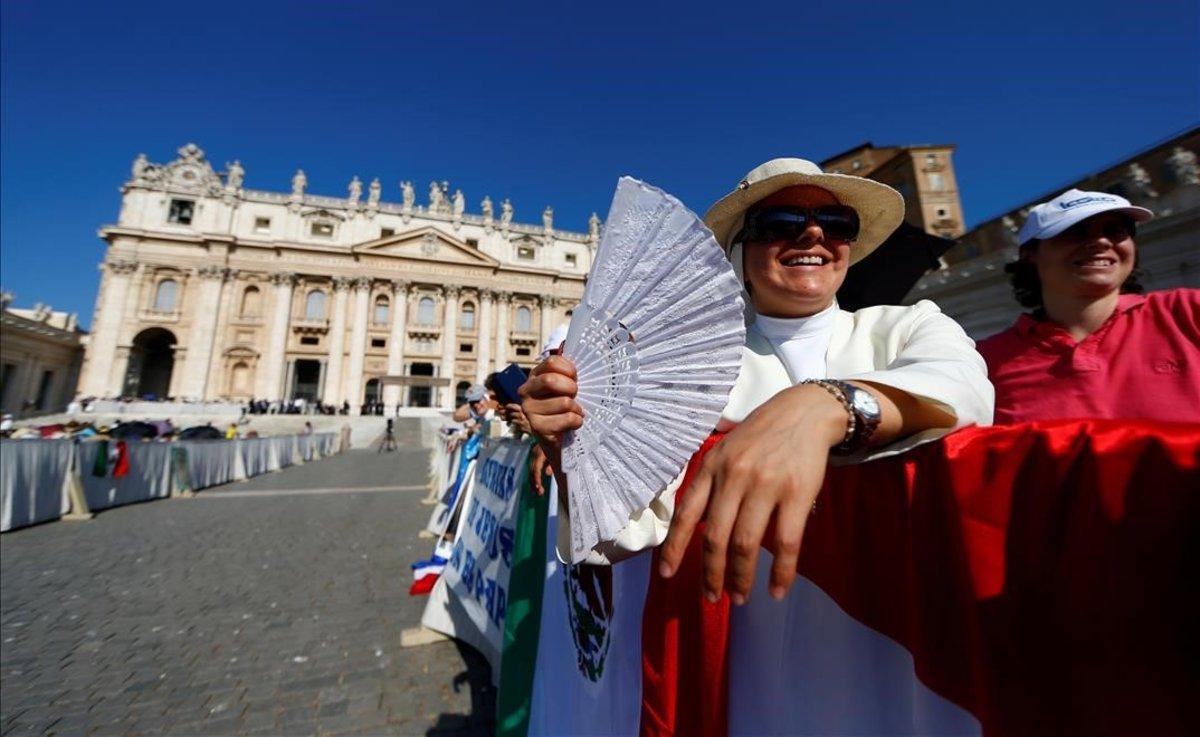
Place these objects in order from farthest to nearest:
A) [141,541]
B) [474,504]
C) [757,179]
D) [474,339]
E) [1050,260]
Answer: [474,339], [141,541], [474,504], [1050,260], [757,179]

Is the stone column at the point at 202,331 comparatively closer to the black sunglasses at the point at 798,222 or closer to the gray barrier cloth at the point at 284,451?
the gray barrier cloth at the point at 284,451

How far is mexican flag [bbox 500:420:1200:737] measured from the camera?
45 cm

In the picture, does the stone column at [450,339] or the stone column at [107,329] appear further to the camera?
the stone column at [450,339]

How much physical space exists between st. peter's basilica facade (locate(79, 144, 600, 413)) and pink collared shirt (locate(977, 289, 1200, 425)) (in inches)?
1222

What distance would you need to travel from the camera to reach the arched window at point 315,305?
35812 millimetres

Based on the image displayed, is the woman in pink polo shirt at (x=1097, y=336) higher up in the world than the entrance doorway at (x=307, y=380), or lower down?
lower down

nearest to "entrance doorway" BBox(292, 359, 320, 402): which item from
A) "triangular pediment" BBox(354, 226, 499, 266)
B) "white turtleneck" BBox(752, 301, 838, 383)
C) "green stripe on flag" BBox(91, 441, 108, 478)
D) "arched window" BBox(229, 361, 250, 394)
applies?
"arched window" BBox(229, 361, 250, 394)

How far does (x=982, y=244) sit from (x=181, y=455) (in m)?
20.2

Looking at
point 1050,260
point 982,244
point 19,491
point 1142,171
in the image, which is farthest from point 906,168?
point 19,491

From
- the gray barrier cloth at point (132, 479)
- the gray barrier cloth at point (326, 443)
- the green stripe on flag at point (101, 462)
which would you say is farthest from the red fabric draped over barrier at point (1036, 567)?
the gray barrier cloth at point (326, 443)

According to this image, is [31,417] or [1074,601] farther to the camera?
[31,417]

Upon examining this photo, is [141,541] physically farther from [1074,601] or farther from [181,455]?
[1074,601]

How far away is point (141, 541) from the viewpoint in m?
6.14

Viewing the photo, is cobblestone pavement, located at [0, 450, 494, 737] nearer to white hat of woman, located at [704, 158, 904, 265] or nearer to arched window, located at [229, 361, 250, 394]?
white hat of woman, located at [704, 158, 904, 265]
